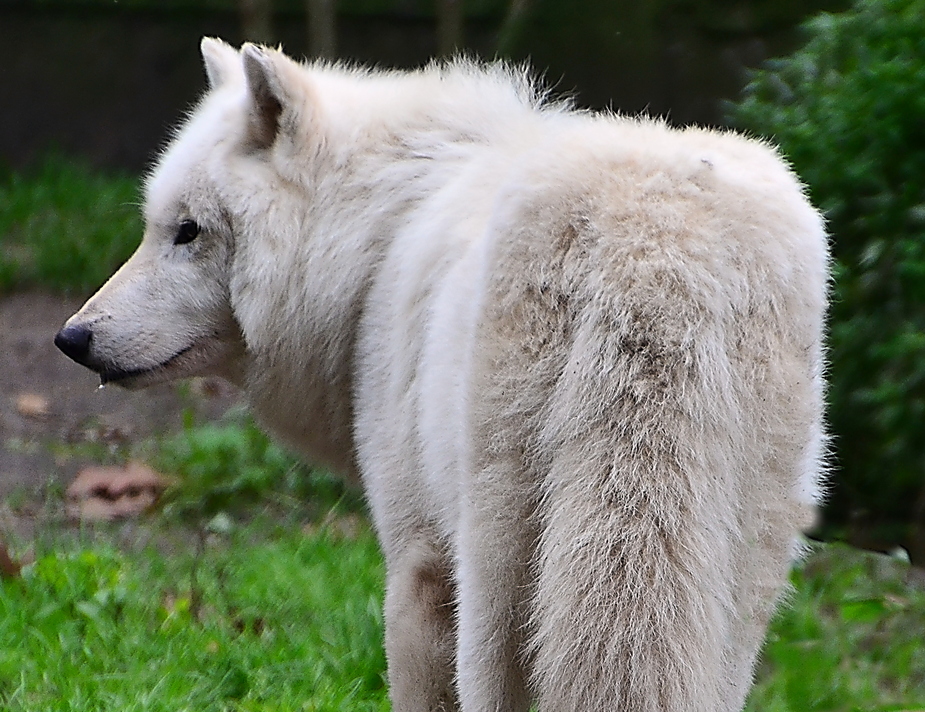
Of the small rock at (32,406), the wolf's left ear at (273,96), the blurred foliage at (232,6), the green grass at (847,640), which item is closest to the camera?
the wolf's left ear at (273,96)

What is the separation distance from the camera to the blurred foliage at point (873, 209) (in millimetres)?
4469

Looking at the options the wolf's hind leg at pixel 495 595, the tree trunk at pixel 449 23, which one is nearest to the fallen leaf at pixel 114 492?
the wolf's hind leg at pixel 495 595

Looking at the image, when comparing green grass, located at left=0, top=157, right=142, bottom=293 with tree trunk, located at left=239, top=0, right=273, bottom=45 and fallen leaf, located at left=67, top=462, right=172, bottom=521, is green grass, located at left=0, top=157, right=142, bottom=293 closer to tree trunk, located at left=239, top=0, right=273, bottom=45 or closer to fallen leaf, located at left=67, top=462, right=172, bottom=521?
tree trunk, located at left=239, top=0, right=273, bottom=45

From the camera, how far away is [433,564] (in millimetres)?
2789

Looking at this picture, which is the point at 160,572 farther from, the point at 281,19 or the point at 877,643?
the point at 281,19

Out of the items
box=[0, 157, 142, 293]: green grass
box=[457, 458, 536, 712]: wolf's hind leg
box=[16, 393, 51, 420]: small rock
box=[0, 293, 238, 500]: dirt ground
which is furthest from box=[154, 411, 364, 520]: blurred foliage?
box=[457, 458, 536, 712]: wolf's hind leg

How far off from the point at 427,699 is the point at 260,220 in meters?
1.30

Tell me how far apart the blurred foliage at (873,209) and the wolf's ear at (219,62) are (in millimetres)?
2349

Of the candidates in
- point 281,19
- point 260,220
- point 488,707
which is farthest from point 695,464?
point 281,19

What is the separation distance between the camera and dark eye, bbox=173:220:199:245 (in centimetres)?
322

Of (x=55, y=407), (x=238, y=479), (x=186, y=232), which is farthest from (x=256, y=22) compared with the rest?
(x=186, y=232)

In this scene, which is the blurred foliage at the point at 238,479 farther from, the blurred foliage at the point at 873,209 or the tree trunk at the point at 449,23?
the tree trunk at the point at 449,23

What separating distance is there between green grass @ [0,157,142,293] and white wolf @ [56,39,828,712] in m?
5.10

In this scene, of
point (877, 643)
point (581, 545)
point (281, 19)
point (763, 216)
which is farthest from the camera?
point (281, 19)
